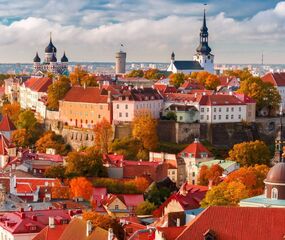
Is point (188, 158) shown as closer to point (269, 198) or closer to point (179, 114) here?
point (179, 114)

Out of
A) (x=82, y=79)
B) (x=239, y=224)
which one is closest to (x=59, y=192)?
(x=239, y=224)

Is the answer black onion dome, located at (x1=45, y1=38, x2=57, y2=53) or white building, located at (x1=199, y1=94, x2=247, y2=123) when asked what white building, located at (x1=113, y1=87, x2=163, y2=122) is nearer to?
white building, located at (x1=199, y1=94, x2=247, y2=123)

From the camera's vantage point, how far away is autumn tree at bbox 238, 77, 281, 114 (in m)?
83.9

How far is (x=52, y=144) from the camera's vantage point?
82000mm

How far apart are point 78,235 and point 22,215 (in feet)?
24.3

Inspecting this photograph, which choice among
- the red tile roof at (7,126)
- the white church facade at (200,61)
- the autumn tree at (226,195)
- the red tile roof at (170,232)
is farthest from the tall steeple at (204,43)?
the red tile roof at (170,232)

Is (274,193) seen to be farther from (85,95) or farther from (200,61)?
(200,61)

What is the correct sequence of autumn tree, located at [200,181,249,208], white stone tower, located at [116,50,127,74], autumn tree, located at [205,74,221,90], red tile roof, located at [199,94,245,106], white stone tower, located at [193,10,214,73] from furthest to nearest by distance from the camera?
white stone tower, located at [116,50,127,74], white stone tower, located at [193,10,214,73], autumn tree, located at [205,74,221,90], red tile roof, located at [199,94,245,106], autumn tree, located at [200,181,249,208]

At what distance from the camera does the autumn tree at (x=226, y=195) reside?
49.4 meters

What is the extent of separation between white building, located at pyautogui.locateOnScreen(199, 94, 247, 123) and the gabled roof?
58276 mm

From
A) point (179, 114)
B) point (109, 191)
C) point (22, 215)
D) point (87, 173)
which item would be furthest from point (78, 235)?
point (179, 114)

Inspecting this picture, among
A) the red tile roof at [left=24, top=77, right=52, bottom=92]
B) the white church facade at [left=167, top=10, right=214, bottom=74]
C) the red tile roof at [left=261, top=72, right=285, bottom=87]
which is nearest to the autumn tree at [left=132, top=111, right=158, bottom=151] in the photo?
the red tile roof at [left=24, top=77, right=52, bottom=92]

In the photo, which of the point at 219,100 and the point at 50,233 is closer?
the point at 50,233

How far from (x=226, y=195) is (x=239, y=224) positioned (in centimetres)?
2360
